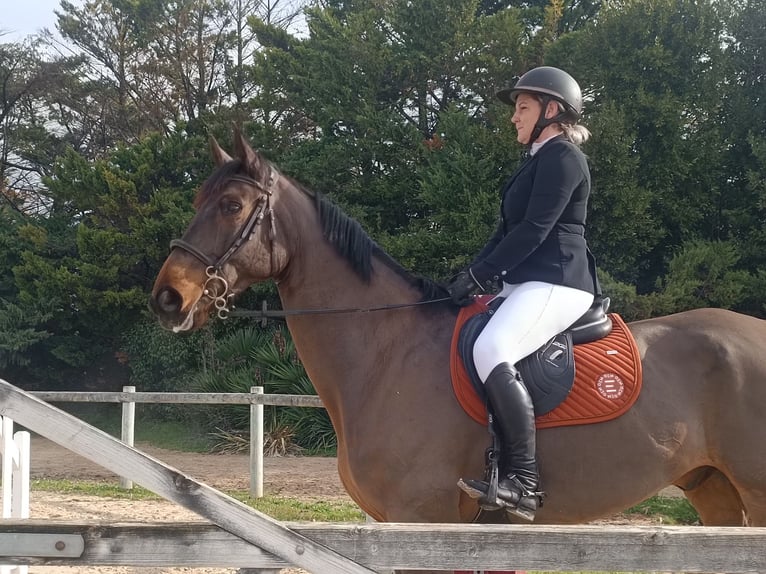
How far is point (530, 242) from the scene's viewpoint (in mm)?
3406

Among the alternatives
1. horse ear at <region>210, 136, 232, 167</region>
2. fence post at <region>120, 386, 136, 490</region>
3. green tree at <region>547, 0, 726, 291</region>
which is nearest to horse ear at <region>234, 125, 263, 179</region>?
horse ear at <region>210, 136, 232, 167</region>

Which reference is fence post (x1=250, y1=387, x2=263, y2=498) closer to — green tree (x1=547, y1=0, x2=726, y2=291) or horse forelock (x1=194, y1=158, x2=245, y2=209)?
horse forelock (x1=194, y1=158, x2=245, y2=209)

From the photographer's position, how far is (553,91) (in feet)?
11.8

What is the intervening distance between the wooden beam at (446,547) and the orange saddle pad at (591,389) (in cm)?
126

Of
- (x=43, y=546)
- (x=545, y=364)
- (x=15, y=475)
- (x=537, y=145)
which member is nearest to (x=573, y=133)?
(x=537, y=145)

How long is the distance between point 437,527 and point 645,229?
13.8 m

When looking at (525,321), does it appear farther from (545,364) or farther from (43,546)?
(43,546)

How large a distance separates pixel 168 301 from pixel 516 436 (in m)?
1.59

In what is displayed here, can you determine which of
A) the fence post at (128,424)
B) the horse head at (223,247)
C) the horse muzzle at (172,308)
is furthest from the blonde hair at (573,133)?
the fence post at (128,424)

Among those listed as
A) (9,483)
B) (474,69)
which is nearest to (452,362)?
(9,483)

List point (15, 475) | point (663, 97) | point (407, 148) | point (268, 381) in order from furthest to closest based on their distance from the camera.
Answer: point (407, 148) < point (663, 97) < point (268, 381) < point (15, 475)

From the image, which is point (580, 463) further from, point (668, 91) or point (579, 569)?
point (668, 91)

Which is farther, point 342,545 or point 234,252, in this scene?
point 234,252

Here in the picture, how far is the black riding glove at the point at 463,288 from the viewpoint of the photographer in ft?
11.6
